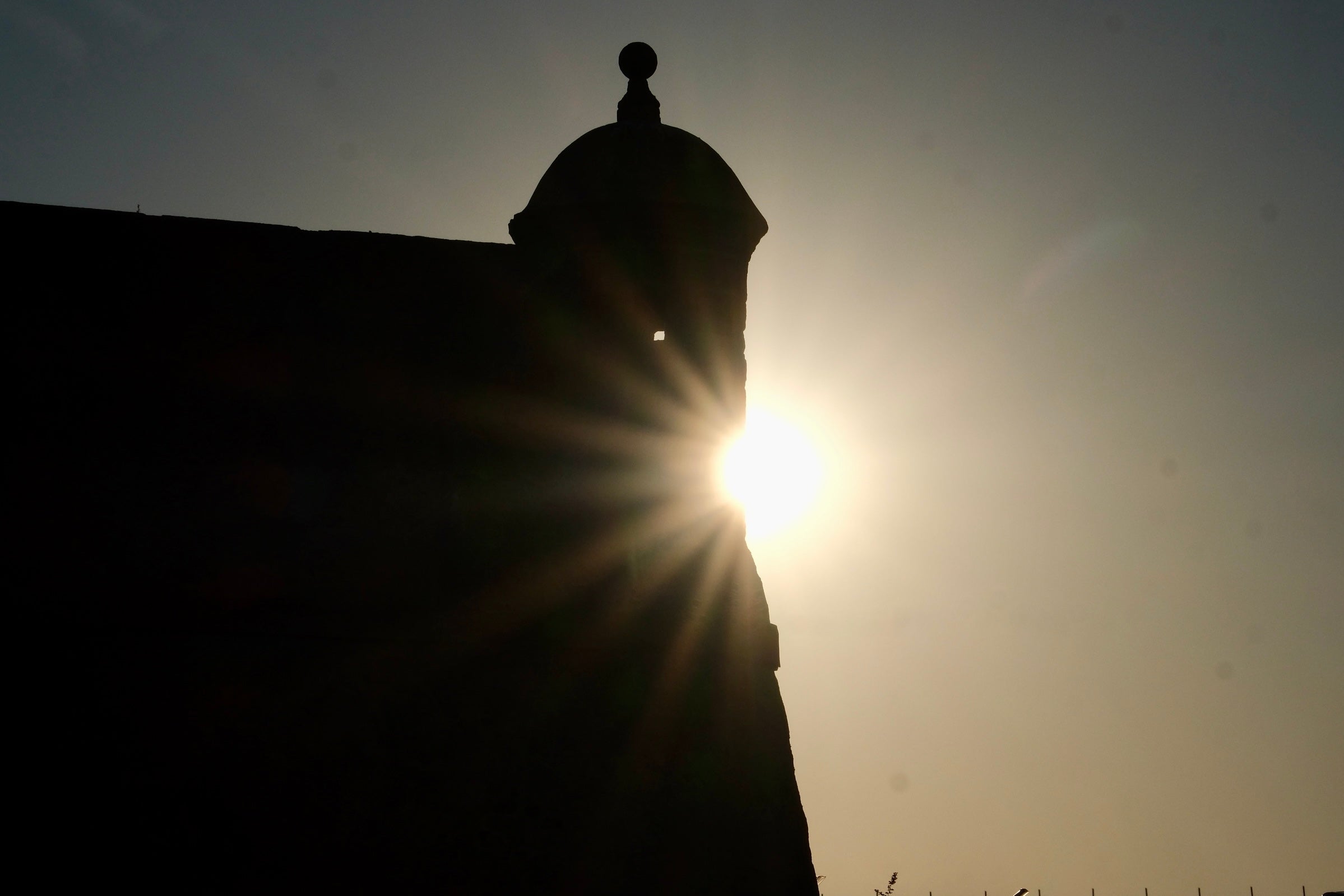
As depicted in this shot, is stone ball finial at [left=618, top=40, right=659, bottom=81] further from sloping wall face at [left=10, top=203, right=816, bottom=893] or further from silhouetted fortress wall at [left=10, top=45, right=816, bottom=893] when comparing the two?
sloping wall face at [left=10, top=203, right=816, bottom=893]

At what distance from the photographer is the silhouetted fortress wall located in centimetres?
663

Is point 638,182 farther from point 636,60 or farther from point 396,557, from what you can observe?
point 396,557

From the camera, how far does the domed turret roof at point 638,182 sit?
848 centimetres

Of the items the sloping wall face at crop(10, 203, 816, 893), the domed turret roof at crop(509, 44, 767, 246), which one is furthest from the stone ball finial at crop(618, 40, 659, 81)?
the sloping wall face at crop(10, 203, 816, 893)

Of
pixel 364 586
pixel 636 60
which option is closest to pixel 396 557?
pixel 364 586

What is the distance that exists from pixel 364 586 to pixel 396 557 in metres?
0.26

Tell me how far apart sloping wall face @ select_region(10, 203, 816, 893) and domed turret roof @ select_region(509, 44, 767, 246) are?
557mm

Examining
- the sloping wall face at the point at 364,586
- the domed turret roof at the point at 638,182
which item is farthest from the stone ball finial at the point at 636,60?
the sloping wall face at the point at 364,586

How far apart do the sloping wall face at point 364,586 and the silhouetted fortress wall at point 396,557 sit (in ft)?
0.06

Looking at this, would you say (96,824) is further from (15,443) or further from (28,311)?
(28,311)

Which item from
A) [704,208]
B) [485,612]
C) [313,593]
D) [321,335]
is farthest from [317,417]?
[704,208]

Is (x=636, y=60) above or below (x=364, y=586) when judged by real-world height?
above

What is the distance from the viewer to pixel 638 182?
851 centimetres

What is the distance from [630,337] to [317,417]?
2.12m
